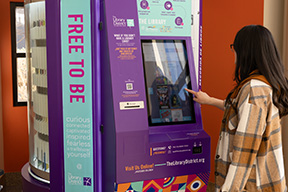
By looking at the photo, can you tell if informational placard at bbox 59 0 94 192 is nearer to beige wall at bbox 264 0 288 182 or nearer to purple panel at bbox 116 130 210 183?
purple panel at bbox 116 130 210 183

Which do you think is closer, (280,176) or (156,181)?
(280,176)

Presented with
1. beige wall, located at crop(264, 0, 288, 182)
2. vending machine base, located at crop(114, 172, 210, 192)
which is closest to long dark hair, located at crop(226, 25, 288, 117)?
vending machine base, located at crop(114, 172, 210, 192)

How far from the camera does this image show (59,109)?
243 centimetres

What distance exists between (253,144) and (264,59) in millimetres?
435

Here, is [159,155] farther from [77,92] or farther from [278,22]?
[278,22]

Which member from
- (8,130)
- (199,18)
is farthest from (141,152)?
(8,130)

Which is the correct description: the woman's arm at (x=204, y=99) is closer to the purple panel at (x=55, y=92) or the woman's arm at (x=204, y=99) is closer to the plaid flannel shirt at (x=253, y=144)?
the plaid flannel shirt at (x=253, y=144)

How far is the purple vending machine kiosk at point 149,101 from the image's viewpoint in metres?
2.26

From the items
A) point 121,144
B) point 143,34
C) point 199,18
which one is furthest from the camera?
point 199,18

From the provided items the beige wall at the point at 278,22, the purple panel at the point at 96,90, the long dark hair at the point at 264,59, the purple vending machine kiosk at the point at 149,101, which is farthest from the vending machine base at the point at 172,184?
the beige wall at the point at 278,22

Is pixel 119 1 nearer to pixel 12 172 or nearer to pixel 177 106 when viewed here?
pixel 177 106

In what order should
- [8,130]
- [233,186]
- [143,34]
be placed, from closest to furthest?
[233,186] → [143,34] → [8,130]

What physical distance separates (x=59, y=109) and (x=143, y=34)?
0.71 metres

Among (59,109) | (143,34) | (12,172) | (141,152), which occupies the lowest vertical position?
(12,172)
